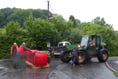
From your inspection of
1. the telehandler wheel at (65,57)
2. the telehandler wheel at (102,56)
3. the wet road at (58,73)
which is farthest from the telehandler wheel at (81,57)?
the wet road at (58,73)

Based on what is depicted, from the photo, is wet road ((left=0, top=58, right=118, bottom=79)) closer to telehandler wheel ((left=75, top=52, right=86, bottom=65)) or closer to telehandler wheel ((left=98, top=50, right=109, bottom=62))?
telehandler wheel ((left=75, top=52, right=86, bottom=65))

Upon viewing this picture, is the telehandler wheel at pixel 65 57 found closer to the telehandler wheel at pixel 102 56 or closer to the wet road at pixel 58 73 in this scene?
the telehandler wheel at pixel 102 56

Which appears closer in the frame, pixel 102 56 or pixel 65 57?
pixel 102 56

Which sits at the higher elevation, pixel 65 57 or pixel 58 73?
pixel 65 57

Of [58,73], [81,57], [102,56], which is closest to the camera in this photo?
[58,73]

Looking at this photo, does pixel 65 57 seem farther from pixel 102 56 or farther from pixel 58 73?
pixel 58 73

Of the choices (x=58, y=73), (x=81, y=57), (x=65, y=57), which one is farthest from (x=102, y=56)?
(x=58, y=73)

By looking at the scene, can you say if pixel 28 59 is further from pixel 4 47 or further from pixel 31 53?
pixel 4 47

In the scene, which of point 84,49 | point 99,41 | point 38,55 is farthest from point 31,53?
point 99,41

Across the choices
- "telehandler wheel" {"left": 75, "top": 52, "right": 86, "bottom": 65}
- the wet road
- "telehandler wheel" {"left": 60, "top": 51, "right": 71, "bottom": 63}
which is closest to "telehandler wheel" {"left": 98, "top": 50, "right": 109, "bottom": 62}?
"telehandler wheel" {"left": 75, "top": 52, "right": 86, "bottom": 65}

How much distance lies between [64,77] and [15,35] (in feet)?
61.7

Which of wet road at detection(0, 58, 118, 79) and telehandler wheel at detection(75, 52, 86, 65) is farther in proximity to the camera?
telehandler wheel at detection(75, 52, 86, 65)

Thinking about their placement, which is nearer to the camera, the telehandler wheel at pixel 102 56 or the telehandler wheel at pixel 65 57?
the telehandler wheel at pixel 102 56

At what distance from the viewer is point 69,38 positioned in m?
34.3
